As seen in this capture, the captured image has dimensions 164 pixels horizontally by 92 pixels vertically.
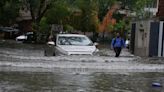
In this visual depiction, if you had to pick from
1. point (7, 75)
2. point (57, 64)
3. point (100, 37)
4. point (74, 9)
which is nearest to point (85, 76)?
point (7, 75)

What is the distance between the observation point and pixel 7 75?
52.7 feet

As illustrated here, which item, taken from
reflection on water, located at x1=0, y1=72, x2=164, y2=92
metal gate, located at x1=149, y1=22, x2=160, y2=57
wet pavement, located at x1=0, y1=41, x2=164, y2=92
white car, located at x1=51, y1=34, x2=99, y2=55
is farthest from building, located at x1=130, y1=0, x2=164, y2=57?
reflection on water, located at x1=0, y1=72, x2=164, y2=92

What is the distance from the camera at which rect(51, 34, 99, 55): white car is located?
23469 mm

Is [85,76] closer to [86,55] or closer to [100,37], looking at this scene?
[86,55]

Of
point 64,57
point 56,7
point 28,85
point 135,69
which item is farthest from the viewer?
point 56,7

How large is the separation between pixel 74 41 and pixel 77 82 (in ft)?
34.7

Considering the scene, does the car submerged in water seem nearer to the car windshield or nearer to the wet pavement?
the car windshield

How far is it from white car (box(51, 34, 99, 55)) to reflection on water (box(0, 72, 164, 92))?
6043 mm

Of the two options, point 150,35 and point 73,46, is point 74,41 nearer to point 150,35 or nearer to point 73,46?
point 73,46

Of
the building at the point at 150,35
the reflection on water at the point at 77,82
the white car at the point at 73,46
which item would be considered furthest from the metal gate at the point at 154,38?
the reflection on water at the point at 77,82

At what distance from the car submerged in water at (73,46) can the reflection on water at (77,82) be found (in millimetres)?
6041

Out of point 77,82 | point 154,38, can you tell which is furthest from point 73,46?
point 154,38

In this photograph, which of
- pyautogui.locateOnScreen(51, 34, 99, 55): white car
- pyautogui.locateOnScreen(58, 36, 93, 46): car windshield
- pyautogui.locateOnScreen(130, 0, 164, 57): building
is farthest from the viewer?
pyautogui.locateOnScreen(130, 0, 164, 57): building

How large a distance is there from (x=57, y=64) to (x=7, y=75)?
431 centimetres
